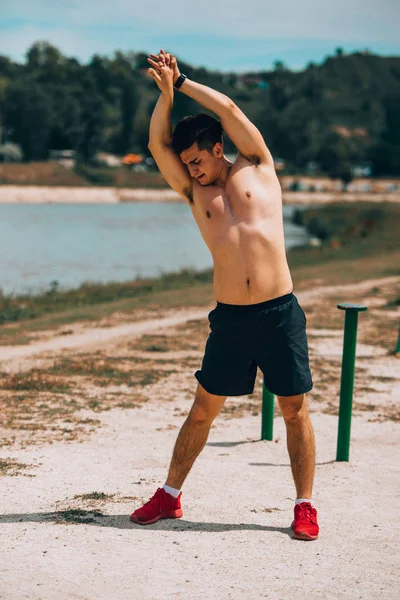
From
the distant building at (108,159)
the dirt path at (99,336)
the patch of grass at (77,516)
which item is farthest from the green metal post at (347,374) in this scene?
the distant building at (108,159)

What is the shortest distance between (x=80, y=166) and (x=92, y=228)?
5355 centimetres

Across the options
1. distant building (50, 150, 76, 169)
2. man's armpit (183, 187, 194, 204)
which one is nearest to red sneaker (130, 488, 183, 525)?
man's armpit (183, 187, 194, 204)

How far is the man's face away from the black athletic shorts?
0.64m

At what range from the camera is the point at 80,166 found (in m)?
102

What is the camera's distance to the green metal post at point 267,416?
6547 millimetres

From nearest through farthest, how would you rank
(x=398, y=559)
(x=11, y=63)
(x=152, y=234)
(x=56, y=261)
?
1. (x=398, y=559)
2. (x=56, y=261)
3. (x=152, y=234)
4. (x=11, y=63)

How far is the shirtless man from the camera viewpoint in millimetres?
4609

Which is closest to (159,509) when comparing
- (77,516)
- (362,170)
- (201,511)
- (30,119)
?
(201,511)

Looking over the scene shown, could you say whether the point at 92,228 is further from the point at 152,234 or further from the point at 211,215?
the point at 211,215

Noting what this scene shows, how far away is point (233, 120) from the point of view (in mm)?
4605

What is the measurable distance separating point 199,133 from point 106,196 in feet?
282

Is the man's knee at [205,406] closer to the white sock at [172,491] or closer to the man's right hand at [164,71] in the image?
the white sock at [172,491]

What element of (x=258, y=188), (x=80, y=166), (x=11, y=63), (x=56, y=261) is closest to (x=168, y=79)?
(x=258, y=188)

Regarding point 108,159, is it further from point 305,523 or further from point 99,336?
point 305,523
